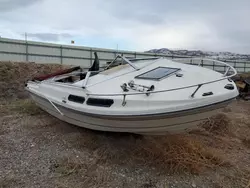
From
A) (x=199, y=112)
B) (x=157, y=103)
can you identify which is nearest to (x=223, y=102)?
(x=199, y=112)

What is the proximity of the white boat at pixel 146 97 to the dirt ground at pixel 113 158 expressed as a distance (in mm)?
500

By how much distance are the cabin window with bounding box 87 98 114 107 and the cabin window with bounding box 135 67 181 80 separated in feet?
2.63

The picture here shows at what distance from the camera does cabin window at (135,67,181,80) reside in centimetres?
461

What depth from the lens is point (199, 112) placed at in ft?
12.7

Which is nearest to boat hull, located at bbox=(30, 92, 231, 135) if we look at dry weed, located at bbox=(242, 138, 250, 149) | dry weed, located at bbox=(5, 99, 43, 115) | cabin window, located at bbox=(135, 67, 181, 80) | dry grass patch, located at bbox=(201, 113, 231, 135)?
cabin window, located at bbox=(135, 67, 181, 80)

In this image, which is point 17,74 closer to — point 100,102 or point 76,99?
point 76,99

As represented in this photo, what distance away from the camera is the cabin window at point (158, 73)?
4.61 m

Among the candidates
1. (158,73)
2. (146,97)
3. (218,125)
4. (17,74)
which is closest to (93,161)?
(146,97)

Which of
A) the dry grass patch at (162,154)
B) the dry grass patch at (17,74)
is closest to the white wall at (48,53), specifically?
the dry grass patch at (17,74)

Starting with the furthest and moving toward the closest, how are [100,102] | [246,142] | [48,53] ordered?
[48,53] → [246,142] → [100,102]

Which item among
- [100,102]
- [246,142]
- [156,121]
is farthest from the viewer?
[246,142]

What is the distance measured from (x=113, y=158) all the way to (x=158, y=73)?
5.66 ft

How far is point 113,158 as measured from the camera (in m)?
4.62

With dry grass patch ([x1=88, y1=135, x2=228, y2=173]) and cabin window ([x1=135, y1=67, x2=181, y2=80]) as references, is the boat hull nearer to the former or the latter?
dry grass patch ([x1=88, y1=135, x2=228, y2=173])
